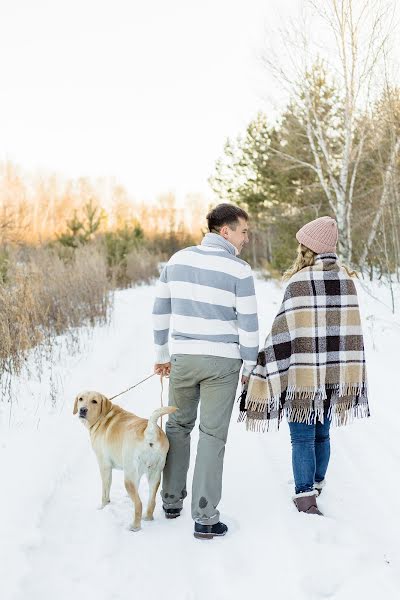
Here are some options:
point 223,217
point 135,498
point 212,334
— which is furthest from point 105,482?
point 223,217

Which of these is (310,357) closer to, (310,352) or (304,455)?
(310,352)

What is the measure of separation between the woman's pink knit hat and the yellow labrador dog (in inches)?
53.2

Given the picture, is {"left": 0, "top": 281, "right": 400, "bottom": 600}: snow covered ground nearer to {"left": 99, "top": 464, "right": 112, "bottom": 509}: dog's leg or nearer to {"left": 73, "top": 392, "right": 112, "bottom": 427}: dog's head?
{"left": 99, "top": 464, "right": 112, "bottom": 509}: dog's leg

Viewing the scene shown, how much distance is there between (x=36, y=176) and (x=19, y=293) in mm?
70643

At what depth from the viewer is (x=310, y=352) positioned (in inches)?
138

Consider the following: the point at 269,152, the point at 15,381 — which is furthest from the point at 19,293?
the point at 269,152

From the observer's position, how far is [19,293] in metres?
7.63

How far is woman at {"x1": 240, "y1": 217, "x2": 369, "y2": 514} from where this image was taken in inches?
138

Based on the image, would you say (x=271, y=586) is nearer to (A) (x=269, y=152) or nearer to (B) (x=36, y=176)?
(A) (x=269, y=152)

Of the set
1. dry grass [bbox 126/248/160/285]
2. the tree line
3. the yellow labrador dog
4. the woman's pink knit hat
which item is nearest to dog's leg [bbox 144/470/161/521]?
the yellow labrador dog

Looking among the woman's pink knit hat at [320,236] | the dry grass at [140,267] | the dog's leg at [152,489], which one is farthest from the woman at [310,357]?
the dry grass at [140,267]

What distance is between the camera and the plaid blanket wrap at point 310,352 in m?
3.49

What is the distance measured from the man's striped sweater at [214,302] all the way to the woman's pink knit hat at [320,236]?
19.9 inches

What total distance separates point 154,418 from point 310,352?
1072mm
